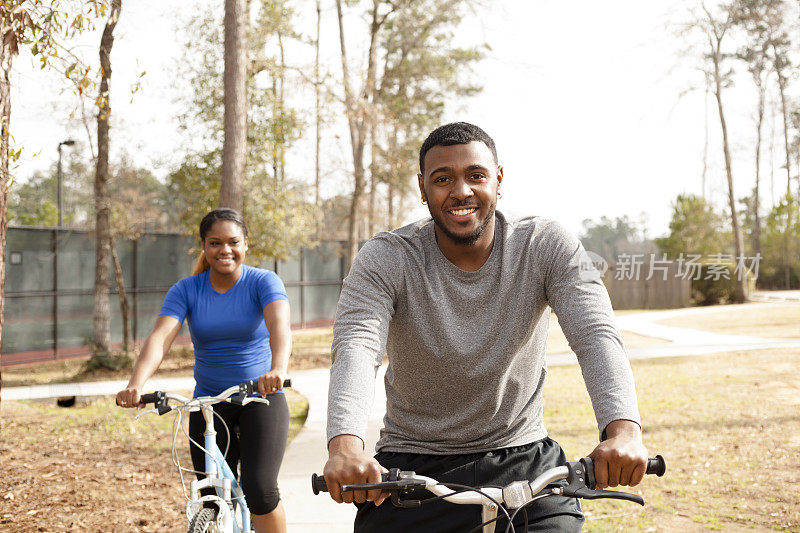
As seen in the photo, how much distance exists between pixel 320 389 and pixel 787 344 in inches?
432

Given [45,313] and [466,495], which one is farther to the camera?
[45,313]

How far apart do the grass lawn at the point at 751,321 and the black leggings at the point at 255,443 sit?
1762 centimetres

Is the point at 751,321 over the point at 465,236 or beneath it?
beneath

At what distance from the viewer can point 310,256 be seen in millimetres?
25844

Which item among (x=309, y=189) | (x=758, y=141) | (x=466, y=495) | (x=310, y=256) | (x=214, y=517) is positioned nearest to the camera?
(x=466, y=495)

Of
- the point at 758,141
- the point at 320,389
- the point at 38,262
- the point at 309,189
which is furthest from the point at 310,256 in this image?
the point at 758,141

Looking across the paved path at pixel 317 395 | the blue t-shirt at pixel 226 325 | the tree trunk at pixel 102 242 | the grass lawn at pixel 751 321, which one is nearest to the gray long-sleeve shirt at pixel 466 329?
the blue t-shirt at pixel 226 325

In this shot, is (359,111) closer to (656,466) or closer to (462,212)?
(462,212)

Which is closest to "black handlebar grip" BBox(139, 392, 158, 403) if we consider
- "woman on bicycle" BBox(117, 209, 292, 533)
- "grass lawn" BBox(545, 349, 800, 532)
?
"woman on bicycle" BBox(117, 209, 292, 533)

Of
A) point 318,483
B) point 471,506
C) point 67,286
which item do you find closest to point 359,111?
point 67,286

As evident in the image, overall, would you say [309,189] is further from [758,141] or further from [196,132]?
[758,141]

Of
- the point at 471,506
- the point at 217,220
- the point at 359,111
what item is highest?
the point at 359,111

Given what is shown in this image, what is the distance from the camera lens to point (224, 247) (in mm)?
4234

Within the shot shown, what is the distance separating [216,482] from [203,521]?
0.28m
